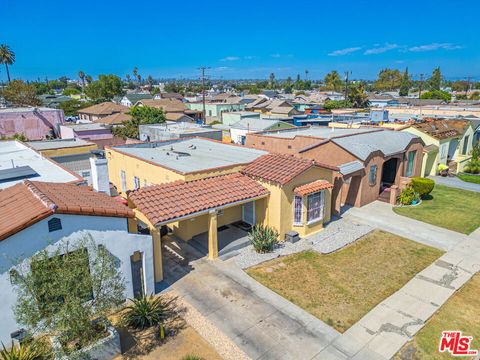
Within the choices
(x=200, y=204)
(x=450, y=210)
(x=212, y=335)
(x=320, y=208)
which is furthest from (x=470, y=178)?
(x=212, y=335)

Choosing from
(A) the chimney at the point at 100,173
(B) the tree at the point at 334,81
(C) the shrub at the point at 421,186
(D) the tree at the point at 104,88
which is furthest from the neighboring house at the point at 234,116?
(B) the tree at the point at 334,81

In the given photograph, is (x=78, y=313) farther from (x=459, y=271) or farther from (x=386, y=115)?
(x=386, y=115)

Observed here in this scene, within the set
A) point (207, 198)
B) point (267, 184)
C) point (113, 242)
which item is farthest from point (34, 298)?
point (267, 184)

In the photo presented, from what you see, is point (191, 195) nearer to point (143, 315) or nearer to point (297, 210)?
point (143, 315)

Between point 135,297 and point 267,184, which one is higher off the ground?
point 267,184

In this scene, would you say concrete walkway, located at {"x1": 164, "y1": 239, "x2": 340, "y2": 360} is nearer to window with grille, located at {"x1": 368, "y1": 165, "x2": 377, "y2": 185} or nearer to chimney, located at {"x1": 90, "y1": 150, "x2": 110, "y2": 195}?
chimney, located at {"x1": 90, "y1": 150, "x2": 110, "y2": 195}

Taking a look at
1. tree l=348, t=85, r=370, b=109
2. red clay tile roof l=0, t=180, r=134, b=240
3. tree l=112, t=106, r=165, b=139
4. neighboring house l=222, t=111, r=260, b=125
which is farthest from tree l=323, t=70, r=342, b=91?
red clay tile roof l=0, t=180, r=134, b=240

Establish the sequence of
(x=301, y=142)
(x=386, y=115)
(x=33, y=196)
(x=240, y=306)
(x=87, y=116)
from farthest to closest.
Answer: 1. (x=87, y=116)
2. (x=386, y=115)
3. (x=301, y=142)
4. (x=240, y=306)
5. (x=33, y=196)
